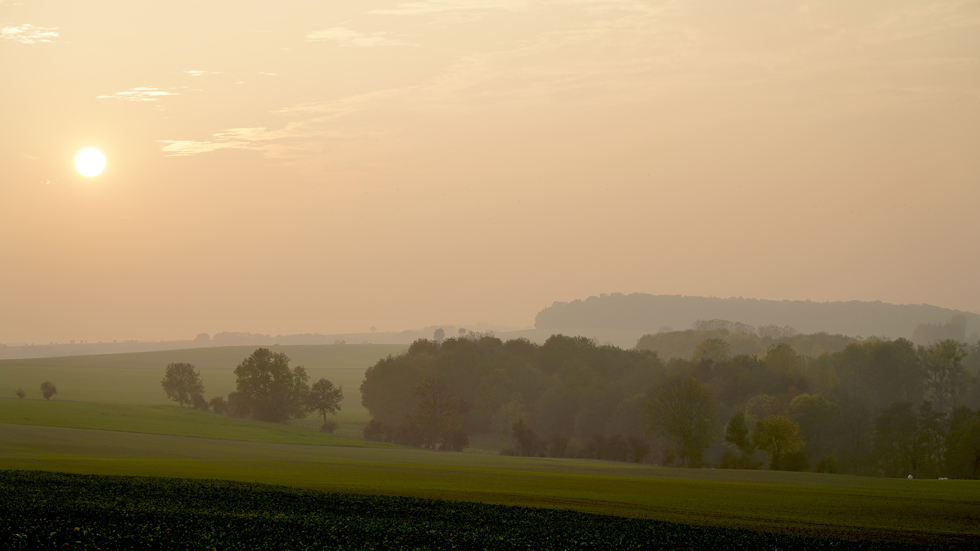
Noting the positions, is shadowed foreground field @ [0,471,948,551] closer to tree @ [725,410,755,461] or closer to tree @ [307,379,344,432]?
tree @ [725,410,755,461]

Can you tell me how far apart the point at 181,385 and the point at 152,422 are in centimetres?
3570

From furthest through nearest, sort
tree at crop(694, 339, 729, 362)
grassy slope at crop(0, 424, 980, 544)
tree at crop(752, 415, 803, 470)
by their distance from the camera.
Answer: tree at crop(694, 339, 729, 362), tree at crop(752, 415, 803, 470), grassy slope at crop(0, 424, 980, 544)

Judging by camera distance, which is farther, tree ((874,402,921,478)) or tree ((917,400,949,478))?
tree ((874,402,921,478))

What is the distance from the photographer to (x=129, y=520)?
2923cm

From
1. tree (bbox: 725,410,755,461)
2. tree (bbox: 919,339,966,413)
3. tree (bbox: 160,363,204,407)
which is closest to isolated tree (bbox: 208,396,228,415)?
tree (bbox: 160,363,204,407)

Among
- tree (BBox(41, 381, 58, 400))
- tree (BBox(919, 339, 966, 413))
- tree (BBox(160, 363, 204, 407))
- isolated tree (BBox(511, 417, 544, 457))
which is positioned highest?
tree (BBox(919, 339, 966, 413))

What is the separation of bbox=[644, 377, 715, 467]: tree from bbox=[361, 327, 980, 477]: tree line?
6.3 inches

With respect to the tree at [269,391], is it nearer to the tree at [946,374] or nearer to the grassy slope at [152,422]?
the grassy slope at [152,422]

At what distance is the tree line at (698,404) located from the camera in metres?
91.2

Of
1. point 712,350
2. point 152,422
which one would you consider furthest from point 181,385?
point 712,350

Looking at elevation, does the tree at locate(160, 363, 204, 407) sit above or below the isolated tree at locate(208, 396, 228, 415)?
above

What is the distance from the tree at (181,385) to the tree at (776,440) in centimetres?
9794

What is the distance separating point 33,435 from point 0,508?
53698mm

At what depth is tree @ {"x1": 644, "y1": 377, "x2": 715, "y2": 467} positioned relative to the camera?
3543 inches
